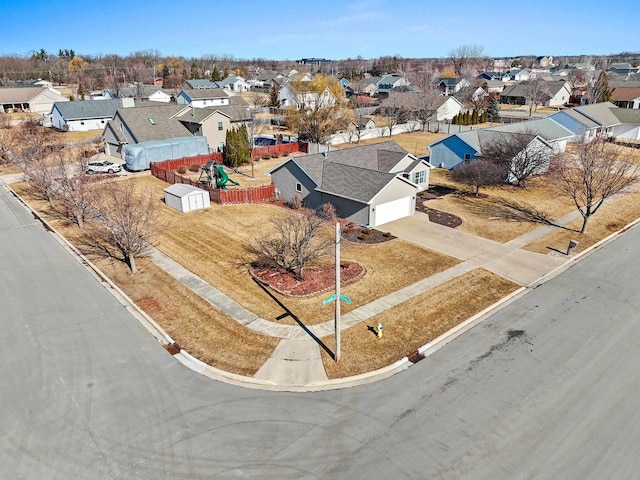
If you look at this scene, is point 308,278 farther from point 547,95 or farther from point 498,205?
point 547,95

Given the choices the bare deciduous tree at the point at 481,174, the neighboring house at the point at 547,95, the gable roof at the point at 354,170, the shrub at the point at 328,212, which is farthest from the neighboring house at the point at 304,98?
the neighboring house at the point at 547,95

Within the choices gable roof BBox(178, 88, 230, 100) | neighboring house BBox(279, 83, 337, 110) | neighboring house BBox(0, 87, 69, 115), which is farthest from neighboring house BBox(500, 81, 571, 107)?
neighboring house BBox(0, 87, 69, 115)

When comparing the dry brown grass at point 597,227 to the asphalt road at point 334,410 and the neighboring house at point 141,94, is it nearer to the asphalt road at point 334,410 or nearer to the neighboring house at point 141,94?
the asphalt road at point 334,410

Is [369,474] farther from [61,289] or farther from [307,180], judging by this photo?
[307,180]

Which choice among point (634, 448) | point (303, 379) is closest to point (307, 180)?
point (303, 379)

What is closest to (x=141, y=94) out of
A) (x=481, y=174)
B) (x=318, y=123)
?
(x=318, y=123)

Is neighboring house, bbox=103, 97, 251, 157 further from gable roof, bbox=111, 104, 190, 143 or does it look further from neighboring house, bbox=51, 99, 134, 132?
neighboring house, bbox=51, 99, 134, 132
